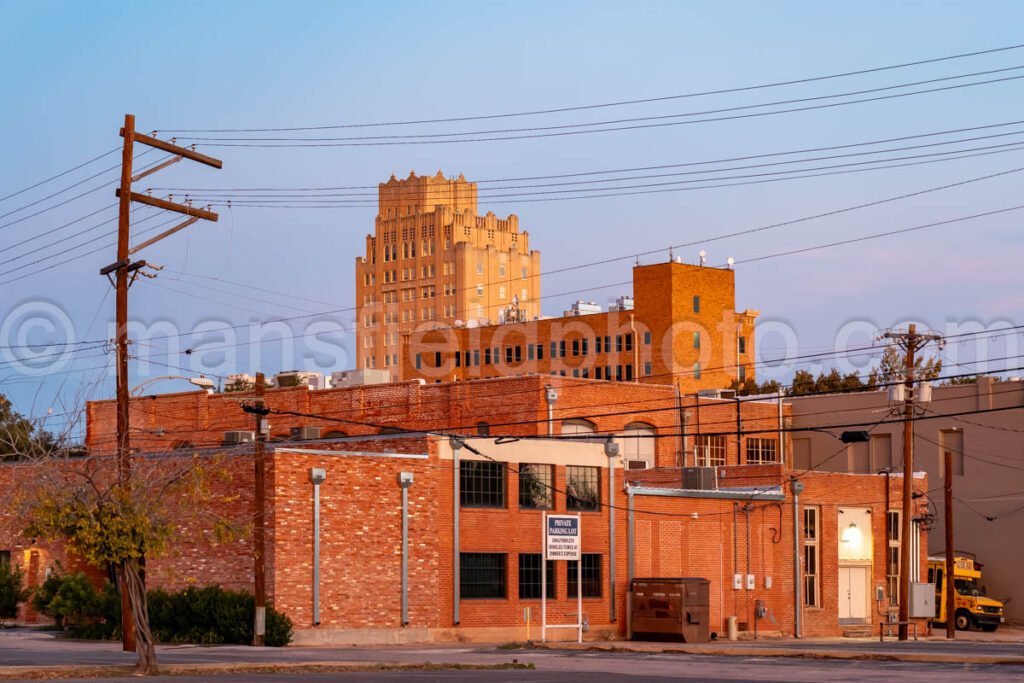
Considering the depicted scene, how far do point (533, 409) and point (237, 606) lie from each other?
2641 centimetres

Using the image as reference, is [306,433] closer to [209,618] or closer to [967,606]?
[209,618]

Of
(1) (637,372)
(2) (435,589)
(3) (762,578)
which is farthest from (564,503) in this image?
(1) (637,372)

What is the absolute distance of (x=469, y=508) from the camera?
157ft

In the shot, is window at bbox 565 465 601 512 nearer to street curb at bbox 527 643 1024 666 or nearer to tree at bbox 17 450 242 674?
street curb at bbox 527 643 1024 666

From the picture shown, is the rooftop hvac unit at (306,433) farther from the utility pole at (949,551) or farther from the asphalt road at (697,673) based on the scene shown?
the utility pole at (949,551)

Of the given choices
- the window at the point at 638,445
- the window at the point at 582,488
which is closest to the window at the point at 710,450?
the window at the point at 638,445

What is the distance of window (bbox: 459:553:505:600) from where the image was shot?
47594 mm

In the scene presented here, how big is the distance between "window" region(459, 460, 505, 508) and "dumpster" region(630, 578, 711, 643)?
639 centimetres

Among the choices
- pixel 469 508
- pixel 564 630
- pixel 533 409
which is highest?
pixel 533 409

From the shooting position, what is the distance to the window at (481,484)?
47.9 meters

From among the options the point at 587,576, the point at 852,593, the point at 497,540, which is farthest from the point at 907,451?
the point at 497,540

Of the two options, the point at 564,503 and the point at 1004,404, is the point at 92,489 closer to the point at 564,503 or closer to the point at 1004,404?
the point at 564,503

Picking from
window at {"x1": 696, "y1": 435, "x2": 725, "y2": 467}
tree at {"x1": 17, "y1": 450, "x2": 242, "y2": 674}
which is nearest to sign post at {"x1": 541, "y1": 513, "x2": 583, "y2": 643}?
tree at {"x1": 17, "y1": 450, "x2": 242, "y2": 674}

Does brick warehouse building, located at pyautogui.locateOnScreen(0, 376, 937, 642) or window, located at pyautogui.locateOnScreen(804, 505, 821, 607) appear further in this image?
window, located at pyautogui.locateOnScreen(804, 505, 821, 607)
